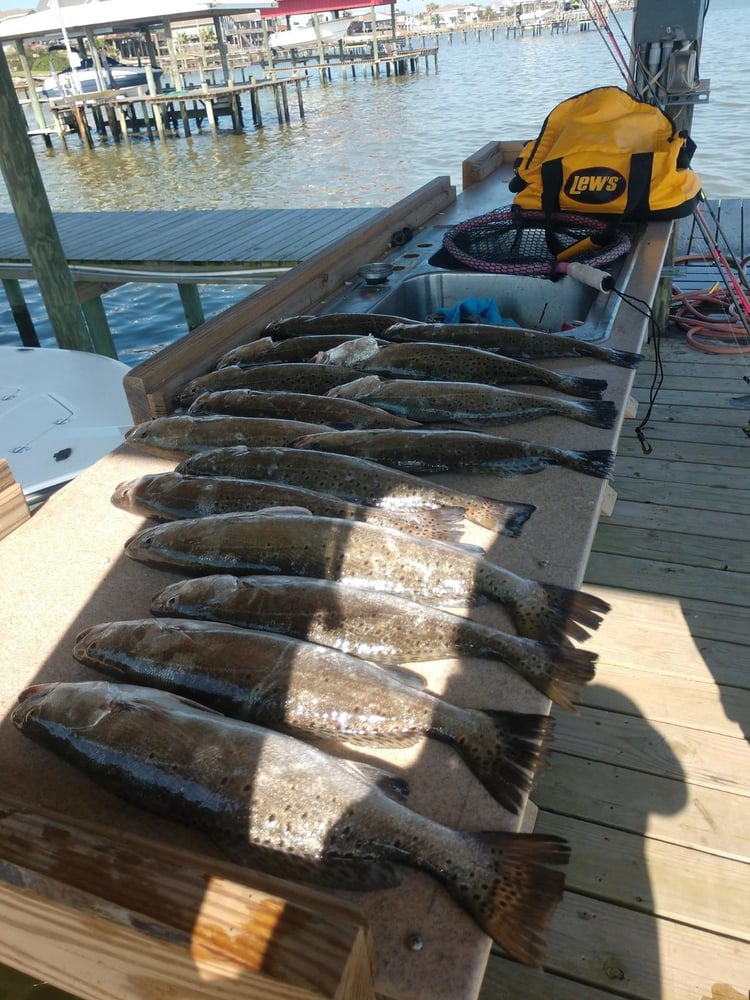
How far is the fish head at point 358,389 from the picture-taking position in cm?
309

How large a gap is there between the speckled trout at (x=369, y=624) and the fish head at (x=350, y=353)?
1563 mm

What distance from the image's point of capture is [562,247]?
492 cm

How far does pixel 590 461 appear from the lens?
261cm

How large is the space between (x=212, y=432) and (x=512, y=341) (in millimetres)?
1552

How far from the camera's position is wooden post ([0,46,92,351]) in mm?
6617

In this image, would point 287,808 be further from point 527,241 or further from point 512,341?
point 527,241

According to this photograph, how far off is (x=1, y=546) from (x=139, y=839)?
179 cm

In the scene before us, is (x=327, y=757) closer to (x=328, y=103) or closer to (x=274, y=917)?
(x=274, y=917)

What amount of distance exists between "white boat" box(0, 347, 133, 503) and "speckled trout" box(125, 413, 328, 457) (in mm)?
2745

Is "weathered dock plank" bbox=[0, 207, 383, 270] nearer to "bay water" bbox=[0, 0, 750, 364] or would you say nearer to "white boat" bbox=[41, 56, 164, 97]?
"bay water" bbox=[0, 0, 750, 364]

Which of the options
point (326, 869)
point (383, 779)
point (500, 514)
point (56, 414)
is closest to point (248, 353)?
point (500, 514)

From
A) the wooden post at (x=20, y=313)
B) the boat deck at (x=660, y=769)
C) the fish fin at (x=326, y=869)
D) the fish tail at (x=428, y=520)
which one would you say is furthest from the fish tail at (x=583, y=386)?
the wooden post at (x=20, y=313)

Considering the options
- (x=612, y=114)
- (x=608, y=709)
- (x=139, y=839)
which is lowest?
(x=608, y=709)

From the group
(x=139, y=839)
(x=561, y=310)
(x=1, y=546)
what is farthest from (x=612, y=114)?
(x=139, y=839)
